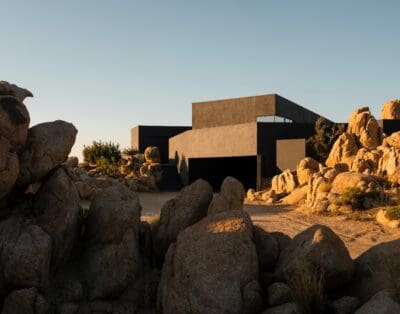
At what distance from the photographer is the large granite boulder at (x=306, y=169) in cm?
2684

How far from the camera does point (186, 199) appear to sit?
10.2 meters

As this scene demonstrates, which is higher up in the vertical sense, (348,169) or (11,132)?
(11,132)

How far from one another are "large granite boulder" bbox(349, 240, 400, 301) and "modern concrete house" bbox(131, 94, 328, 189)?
22058mm

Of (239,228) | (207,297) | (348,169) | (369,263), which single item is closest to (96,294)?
(207,297)

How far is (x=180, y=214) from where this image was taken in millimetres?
9930

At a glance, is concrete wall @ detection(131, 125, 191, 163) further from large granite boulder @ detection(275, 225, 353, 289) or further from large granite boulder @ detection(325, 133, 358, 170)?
large granite boulder @ detection(275, 225, 353, 289)

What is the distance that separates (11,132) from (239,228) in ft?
16.0

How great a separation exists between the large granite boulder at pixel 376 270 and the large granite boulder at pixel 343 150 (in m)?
19.8

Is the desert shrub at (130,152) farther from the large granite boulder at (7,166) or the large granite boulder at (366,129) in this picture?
the large granite boulder at (7,166)

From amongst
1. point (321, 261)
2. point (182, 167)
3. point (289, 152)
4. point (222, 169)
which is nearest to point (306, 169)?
point (289, 152)

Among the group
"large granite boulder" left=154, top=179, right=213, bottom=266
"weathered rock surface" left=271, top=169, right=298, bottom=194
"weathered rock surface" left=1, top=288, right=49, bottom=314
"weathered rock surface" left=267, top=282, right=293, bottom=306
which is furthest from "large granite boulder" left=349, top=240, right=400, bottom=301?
"weathered rock surface" left=271, top=169, right=298, bottom=194

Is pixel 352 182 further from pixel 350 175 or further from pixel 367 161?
pixel 367 161

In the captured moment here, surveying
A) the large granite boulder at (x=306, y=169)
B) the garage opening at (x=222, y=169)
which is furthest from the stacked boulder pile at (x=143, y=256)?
the garage opening at (x=222, y=169)

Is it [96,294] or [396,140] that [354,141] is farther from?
[96,294]
